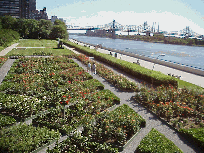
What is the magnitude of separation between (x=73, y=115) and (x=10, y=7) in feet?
525

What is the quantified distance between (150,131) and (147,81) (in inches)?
369

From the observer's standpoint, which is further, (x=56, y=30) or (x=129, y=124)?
(x=56, y=30)

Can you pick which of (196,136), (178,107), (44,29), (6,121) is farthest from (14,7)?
(196,136)

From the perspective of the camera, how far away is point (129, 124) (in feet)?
26.2

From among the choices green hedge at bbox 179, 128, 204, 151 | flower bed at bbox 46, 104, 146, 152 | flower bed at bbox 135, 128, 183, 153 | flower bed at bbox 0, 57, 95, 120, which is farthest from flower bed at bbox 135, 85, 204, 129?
flower bed at bbox 0, 57, 95, 120

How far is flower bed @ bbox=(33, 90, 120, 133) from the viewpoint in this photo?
8023mm

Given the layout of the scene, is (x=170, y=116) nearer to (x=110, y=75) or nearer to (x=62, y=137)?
(x=62, y=137)

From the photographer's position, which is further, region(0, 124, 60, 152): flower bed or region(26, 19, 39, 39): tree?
region(26, 19, 39, 39): tree

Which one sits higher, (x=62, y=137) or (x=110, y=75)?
(x=110, y=75)

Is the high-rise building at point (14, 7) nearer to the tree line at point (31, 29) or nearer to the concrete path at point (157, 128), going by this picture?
the tree line at point (31, 29)

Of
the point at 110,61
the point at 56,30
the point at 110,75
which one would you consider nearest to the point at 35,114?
the point at 110,75

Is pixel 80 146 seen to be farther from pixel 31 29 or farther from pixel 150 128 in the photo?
pixel 31 29

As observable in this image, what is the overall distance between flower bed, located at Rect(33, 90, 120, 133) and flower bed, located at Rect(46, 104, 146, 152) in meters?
0.57

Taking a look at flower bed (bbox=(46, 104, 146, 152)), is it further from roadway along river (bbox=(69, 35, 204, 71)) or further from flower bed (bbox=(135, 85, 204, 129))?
roadway along river (bbox=(69, 35, 204, 71))
